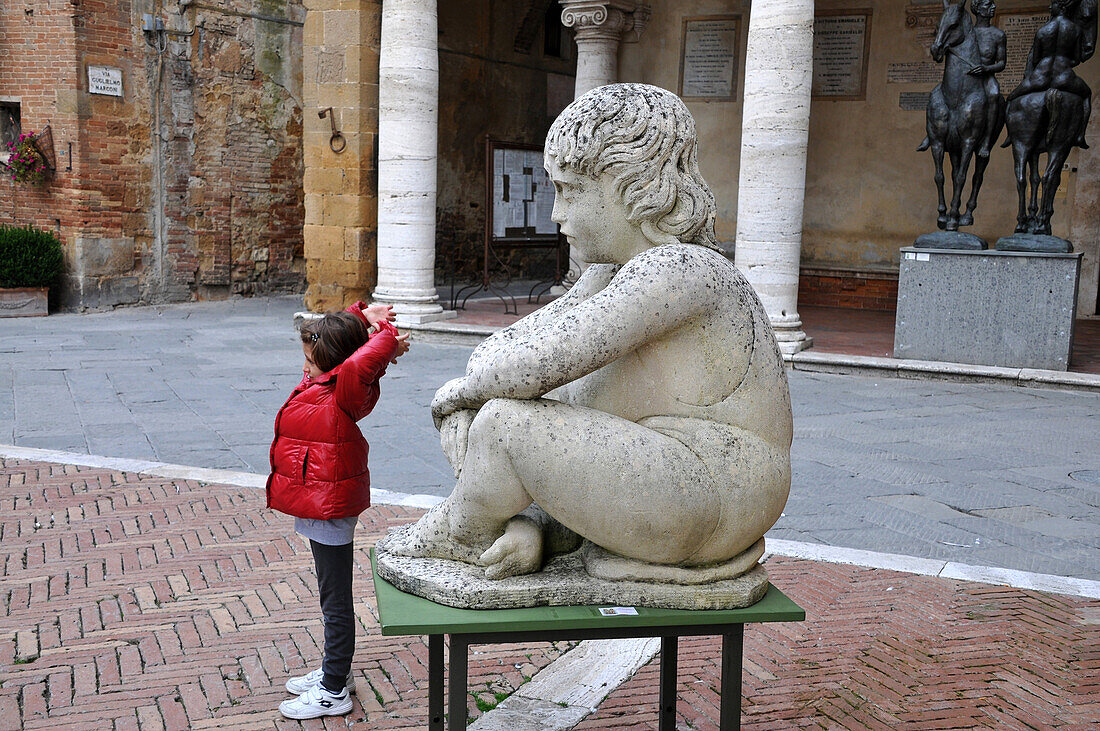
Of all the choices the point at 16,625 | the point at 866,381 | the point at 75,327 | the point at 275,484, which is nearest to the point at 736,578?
the point at 275,484

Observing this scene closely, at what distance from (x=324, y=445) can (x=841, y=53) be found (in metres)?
13.0

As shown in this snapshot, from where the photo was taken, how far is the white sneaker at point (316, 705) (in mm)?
3029

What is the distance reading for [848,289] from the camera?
14.3m

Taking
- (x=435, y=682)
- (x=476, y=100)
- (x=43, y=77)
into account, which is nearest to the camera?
(x=435, y=682)

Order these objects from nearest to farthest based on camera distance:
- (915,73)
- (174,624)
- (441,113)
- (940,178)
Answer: (174,624) → (940,178) → (915,73) → (441,113)

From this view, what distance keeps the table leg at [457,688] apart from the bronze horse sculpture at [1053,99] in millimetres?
8088

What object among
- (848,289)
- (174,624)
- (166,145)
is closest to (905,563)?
(174,624)

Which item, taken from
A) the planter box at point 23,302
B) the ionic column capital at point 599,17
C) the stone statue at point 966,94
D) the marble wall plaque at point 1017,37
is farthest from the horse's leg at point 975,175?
the planter box at point 23,302

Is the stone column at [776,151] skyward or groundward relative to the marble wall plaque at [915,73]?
groundward

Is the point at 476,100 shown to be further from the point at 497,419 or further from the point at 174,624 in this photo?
the point at 497,419

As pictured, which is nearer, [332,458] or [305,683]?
[332,458]

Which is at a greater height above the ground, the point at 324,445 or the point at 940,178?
the point at 940,178

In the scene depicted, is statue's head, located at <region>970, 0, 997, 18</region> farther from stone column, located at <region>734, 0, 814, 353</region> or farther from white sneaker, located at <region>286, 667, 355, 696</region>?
white sneaker, located at <region>286, 667, 355, 696</region>

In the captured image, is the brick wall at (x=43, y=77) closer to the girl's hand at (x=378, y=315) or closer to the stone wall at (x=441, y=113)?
the stone wall at (x=441, y=113)
